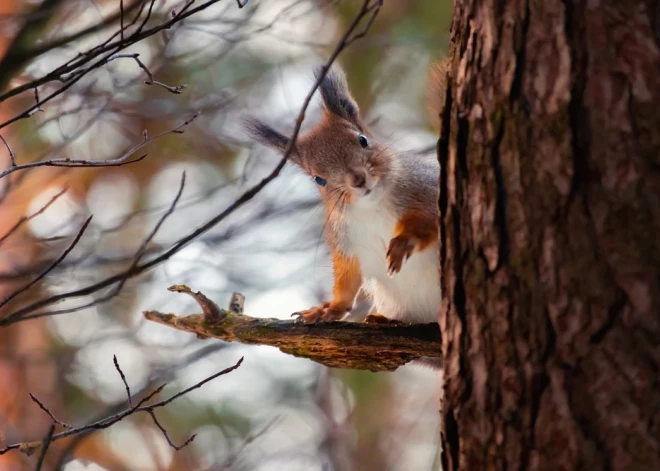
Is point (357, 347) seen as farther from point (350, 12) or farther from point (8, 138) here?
point (350, 12)

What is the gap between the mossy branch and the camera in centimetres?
138

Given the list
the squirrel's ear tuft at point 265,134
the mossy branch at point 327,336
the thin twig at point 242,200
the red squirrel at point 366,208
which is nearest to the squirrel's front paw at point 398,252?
the red squirrel at point 366,208

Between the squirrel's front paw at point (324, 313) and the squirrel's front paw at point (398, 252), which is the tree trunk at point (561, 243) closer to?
the squirrel's front paw at point (398, 252)

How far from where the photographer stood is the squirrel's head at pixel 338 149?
170 centimetres

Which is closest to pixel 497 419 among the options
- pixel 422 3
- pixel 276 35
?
pixel 276 35

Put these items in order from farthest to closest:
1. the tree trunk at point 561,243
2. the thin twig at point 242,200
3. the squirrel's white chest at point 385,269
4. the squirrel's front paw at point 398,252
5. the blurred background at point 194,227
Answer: the blurred background at point 194,227
the squirrel's white chest at point 385,269
the squirrel's front paw at point 398,252
the thin twig at point 242,200
the tree trunk at point 561,243

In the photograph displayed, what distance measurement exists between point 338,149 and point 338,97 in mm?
137

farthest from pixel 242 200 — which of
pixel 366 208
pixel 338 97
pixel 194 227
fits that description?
pixel 194 227

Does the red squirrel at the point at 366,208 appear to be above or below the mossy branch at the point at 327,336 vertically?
above

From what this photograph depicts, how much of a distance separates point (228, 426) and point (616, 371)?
283cm

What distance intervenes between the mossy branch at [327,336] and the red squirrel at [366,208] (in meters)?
0.20

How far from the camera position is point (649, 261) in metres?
0.81

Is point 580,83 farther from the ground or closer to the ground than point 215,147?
closer to the ground

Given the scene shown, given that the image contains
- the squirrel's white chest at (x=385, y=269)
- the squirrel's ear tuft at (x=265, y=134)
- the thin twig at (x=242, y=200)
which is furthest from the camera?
the squirrel's ear tuft at (x=265, y=134)
